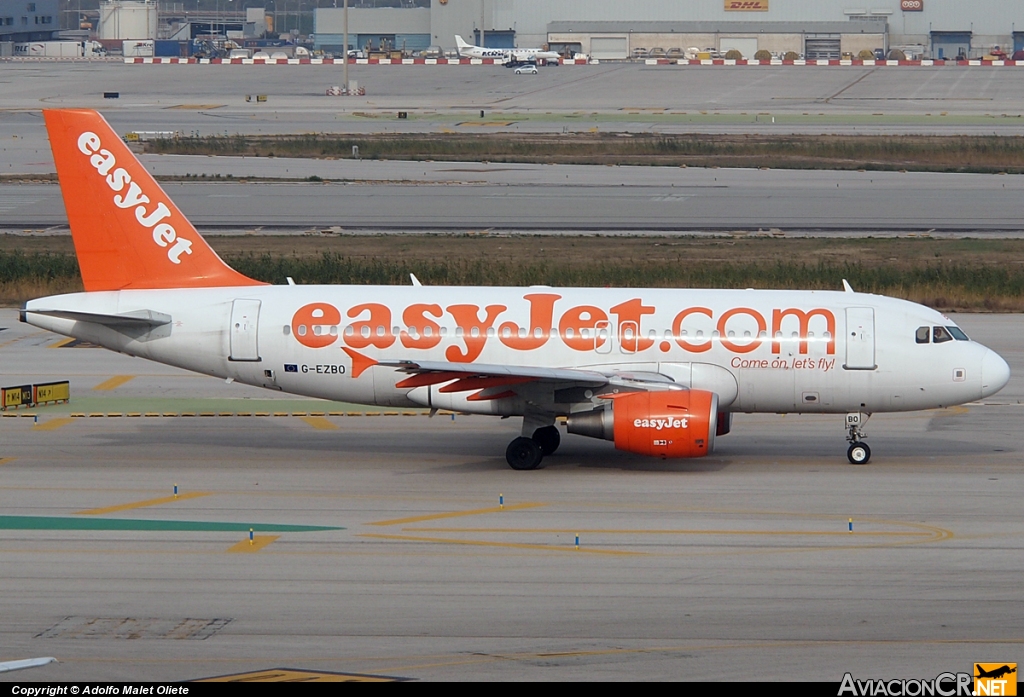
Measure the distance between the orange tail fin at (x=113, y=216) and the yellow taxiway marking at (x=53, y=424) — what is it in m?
4.40

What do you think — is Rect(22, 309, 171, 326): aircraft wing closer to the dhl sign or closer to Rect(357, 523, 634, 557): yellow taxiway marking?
the dhl sign

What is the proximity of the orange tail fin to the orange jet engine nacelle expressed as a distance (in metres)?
10.5

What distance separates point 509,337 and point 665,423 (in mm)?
4427

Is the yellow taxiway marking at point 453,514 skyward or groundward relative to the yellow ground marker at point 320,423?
skyward

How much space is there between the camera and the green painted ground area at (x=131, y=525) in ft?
81.5

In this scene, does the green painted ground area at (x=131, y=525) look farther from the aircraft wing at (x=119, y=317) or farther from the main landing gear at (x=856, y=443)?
the main landing gear at (x=856, y=443)

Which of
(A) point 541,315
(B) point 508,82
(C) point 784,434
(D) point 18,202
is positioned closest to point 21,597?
(A) point 541,315

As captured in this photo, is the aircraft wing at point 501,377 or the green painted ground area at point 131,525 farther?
the aircraft wing at point 501,377

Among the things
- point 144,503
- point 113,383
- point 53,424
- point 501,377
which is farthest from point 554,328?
point 113,383

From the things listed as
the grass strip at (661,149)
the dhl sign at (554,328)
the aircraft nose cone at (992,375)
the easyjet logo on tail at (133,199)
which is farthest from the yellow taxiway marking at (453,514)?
the grass strip at (661,149)

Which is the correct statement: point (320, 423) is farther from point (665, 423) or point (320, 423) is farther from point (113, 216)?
point (665, 423)

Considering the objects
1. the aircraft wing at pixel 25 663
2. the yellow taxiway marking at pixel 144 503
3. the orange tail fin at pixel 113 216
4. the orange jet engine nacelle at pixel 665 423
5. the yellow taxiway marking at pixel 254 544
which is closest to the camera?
the aircraft wing at pixel 25 663

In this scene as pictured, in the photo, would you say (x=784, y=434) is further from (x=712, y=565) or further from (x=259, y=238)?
(x=259, y=238)

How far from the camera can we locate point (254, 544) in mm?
23953
